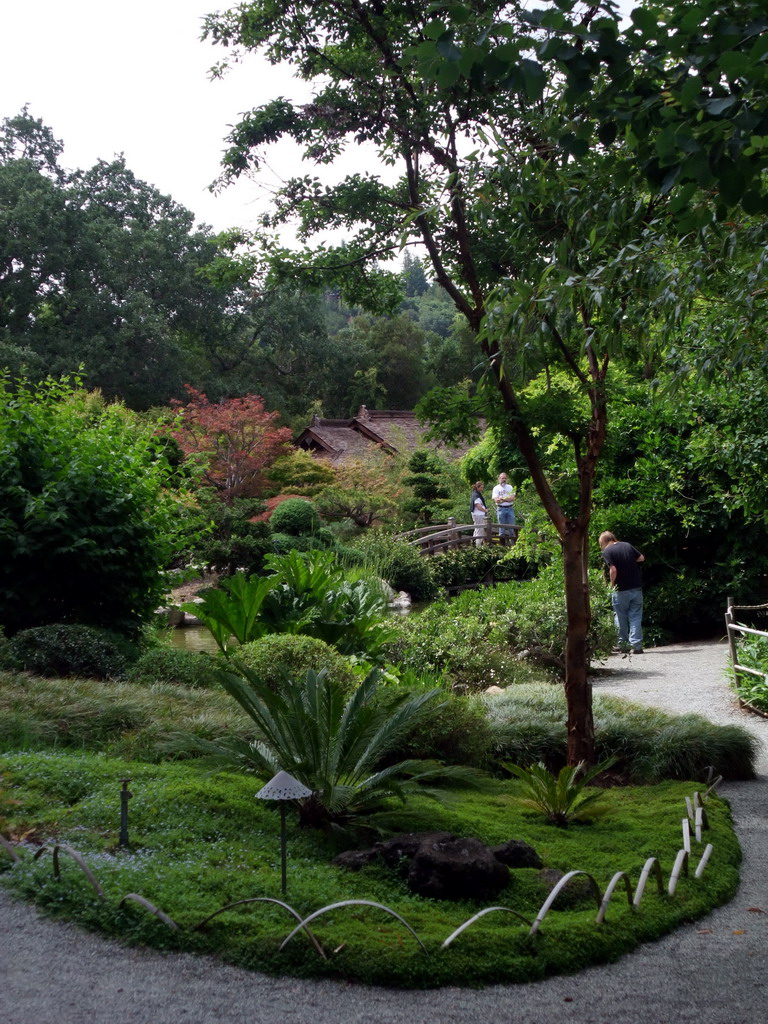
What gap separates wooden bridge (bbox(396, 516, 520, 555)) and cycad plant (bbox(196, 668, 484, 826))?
15303mm

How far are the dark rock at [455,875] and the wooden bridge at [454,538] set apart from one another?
53.6ft

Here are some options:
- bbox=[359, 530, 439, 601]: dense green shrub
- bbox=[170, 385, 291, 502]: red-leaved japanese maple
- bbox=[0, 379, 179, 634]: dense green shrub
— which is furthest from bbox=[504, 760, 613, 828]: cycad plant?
bbox=[170, 385, 291, 502]: red-leaved japanese maple

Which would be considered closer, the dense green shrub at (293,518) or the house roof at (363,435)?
the dense green shrub at (293,518)

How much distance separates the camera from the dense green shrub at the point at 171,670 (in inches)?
332

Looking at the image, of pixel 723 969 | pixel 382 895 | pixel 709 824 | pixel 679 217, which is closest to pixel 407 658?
pixel 709 824

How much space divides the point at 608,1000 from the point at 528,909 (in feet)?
2.58

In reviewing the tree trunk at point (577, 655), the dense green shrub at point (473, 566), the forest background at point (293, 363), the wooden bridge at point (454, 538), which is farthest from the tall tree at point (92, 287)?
the tree trunk at point (577, 655)

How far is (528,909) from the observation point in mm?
4031

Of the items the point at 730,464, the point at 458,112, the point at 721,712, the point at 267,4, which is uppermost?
the point at 267,4

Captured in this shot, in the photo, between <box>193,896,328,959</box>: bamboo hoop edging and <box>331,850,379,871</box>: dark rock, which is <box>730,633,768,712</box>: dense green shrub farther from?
<box>193,896,328,959</box>: bamboo hoop edging

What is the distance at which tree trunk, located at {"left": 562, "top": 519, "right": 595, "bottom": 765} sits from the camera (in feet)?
20.3

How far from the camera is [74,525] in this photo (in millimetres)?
9195

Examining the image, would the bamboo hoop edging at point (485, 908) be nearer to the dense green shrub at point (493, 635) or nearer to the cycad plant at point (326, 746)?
the cycad plant at point (326, 746)

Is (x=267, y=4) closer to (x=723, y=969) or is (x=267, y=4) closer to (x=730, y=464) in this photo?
(x=723, y=969)
